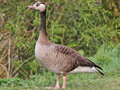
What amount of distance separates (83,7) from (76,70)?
4.03m

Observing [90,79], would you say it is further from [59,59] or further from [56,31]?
[56,31]

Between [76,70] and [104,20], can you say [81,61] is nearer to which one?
[76,70]

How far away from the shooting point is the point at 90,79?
687 cm

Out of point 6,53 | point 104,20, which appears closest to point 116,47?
point 104,20

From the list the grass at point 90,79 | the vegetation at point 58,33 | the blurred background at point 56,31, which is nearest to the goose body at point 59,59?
the grass at point 90,79

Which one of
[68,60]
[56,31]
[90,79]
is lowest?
[90,79]

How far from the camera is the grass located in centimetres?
559

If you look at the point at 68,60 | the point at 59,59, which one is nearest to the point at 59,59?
the point at 59,59

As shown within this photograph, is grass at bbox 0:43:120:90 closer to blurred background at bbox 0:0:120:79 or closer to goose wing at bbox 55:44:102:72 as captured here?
blurred background at bbox 0:0:120:79

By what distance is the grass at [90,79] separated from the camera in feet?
18.3

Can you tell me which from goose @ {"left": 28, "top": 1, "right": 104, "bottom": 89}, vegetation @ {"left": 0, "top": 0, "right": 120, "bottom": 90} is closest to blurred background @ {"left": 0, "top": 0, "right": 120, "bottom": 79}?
vegetation @ {"left": 0, "top": 0, "right": 120, "bottom": 90}

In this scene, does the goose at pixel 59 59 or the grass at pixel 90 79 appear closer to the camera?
the goose at pixel 59 59

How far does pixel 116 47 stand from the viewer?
906cm

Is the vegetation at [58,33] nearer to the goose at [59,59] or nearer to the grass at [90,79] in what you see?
the grass at [90,79]
